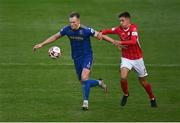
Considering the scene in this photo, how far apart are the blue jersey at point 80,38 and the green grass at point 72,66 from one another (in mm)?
1411

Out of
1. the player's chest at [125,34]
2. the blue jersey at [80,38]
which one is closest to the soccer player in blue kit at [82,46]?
the blue jersey at [80,38]

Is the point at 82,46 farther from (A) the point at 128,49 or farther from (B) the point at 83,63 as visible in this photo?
(A) the point at 128,49

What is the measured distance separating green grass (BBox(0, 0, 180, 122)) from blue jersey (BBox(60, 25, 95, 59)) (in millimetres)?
1411

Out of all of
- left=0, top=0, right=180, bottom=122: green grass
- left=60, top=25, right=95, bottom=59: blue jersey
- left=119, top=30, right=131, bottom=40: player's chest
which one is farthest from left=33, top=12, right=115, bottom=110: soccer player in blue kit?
left=0, top=0, right=180, bottom=122: green grass

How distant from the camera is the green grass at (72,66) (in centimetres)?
1773

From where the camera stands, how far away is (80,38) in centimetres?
1778

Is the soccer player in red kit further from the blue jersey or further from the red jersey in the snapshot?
the blue jersey

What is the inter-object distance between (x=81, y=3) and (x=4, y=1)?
3674mm

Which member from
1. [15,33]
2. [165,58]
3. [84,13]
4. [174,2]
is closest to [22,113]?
[165,58]

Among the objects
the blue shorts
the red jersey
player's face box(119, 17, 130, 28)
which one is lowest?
the blue shorts

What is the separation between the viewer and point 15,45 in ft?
86.0

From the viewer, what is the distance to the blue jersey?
1770cm

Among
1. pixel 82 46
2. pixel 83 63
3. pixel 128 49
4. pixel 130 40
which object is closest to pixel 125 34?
pixel 130 40

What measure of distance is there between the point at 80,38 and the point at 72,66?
568 centimetres
